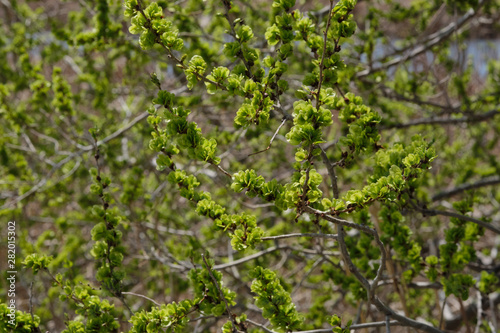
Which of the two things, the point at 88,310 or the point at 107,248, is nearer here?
the point at 88,310

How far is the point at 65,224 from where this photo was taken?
3.81 m

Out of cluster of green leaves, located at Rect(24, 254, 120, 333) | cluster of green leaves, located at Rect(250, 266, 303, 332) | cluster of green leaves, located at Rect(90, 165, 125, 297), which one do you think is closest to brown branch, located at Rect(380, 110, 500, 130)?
cluster of green leaves, located at Rect(250, 266, 303, 332)

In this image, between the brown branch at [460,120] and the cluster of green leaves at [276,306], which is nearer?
the cluster of green leaves at [276,306]

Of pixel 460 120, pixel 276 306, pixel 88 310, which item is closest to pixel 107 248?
pixel 88 310

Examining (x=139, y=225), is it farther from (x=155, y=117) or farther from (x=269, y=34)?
(x=269, y=34)

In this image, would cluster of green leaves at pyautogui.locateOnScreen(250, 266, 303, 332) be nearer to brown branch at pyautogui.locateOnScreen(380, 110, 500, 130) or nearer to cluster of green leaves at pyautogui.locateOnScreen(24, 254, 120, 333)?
cluster of green leaves at pyautogui.locateOnScreen(24, 254, 120, 333)

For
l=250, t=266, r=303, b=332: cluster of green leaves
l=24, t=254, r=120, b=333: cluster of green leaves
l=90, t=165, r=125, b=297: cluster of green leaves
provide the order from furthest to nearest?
l=90, t=165, r=125, b=297: cluster of green leaves < l=24, t=254, r=120, b=333: cluster of green leaves < l=250, t=266, r=303, b=332: cluster of green leaves

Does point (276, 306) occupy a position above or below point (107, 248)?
below

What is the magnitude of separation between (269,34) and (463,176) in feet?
10.1

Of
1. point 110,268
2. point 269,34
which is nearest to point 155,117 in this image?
point 269,34

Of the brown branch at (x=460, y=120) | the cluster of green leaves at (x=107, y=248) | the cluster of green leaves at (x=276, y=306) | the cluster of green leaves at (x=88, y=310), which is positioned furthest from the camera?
the brown branch at (x=460, y=120)

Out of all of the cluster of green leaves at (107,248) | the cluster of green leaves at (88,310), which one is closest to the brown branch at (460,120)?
the cluster of green leaves at (107,248)

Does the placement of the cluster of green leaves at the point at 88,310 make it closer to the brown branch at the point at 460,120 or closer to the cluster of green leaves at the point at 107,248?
the cluster of green leaves at the point at 107,248

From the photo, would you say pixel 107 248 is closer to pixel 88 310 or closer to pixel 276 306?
pixel 88 310
